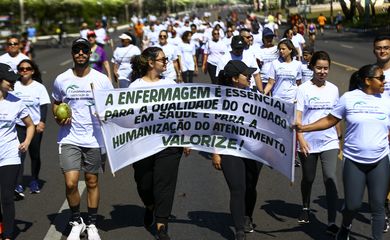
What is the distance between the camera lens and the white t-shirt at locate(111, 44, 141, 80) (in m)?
11.9

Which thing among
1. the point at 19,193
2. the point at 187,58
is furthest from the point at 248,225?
the point at 187,58

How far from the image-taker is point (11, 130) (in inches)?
233

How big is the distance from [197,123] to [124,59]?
19.8ft

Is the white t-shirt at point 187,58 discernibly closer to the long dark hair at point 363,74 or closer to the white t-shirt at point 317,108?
the white t-shirt at point 317,108

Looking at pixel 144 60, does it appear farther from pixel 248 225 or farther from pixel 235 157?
pixel 248 225

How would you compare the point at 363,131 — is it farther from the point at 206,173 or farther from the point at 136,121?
the point at 206,173

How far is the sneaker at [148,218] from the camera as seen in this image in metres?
6.53

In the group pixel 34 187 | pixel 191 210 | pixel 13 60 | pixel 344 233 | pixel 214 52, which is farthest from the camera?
pixel 214 52

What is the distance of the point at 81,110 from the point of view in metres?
6.24

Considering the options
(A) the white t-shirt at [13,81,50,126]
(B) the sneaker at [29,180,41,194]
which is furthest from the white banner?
(B) the sneaker at [29,180,41,194]

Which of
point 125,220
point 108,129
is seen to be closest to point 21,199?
point 125,220

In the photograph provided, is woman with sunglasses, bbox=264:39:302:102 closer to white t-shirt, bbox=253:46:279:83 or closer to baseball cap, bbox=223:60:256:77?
white t-shirt, bbox=253:46:279:83

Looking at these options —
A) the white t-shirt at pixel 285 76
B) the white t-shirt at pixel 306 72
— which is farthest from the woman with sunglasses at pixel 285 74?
the white t-shirt at pixel 306 72

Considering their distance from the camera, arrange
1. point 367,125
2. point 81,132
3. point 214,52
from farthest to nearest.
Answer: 1. point 214,52
2. point 81,132
3. point 367,125
